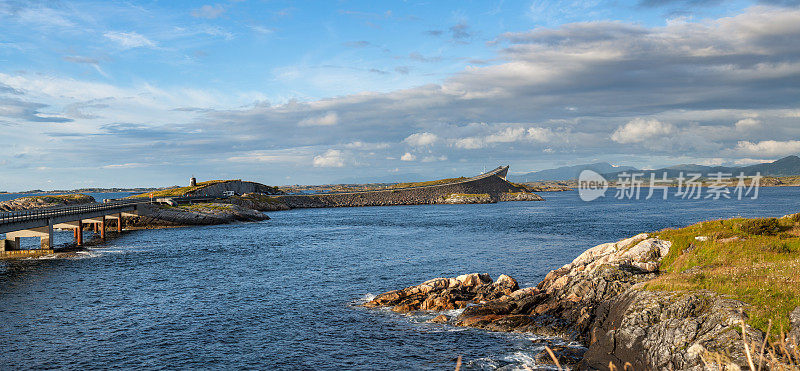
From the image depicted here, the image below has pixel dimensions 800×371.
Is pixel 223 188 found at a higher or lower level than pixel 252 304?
higher

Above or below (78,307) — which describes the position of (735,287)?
above

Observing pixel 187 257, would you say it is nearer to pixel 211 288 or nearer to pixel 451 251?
pixel 211 288

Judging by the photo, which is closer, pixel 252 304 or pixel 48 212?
pixel 252 304

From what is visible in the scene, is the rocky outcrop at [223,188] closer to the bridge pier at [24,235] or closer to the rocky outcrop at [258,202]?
the rocky outcrop at [258,202]

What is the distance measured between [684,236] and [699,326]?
49.3ft

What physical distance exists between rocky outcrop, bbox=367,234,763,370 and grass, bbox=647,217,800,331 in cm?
84

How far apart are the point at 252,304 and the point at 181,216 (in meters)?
82.2

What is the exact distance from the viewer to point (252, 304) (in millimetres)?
38438

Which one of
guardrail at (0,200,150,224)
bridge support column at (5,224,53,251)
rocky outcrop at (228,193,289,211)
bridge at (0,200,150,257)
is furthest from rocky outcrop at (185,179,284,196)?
bridge support column at (5,224,53,251)

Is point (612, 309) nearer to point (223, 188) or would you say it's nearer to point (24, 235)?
point (24, 235)

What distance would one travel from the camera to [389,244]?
243 feet

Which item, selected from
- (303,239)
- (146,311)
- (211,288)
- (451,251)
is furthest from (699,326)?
(303,239)

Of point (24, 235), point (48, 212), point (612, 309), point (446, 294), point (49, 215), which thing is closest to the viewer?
point (612, 309)

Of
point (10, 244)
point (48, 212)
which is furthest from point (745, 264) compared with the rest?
point (48, 212)
